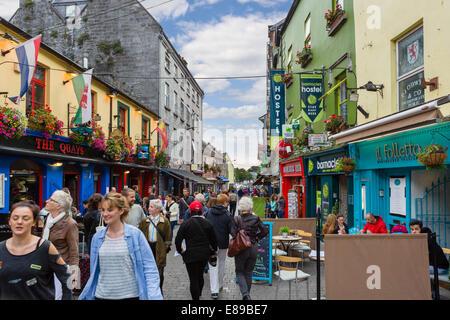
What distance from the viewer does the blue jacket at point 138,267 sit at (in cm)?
303

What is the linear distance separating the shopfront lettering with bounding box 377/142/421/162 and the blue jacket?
5.80 metres

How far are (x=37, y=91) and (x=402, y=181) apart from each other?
451 inches

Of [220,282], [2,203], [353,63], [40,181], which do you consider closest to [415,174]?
[353,63]

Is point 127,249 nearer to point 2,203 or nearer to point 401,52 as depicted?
point 401,52

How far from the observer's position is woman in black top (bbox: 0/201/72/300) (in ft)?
9.05

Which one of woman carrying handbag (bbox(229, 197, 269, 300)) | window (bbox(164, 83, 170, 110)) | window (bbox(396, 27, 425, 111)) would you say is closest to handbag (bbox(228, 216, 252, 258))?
woman carrying handbag (bbox(229, 197, 269, 300))

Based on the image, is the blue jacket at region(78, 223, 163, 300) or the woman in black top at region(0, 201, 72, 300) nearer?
the woman in black top at region(0, 201, 72, 300)

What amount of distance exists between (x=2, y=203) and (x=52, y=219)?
6362 millimetres

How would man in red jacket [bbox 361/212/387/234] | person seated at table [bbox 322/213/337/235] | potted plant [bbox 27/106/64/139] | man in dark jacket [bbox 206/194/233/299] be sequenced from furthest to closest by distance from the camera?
potted plant [bbox 27/106/64/139], person seated at table [bbox 322/213/337/235], man in red jacket [bbox 361/212/387/234], man in dark jacket [bbox 206/194/233/299]

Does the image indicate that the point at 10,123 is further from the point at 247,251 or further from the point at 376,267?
the point at 376,267

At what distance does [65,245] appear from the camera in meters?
4.18

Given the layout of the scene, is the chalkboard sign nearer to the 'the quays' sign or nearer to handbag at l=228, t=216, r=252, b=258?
handbag at l=228, t=216, r=252, b=258

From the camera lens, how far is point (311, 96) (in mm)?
11461
